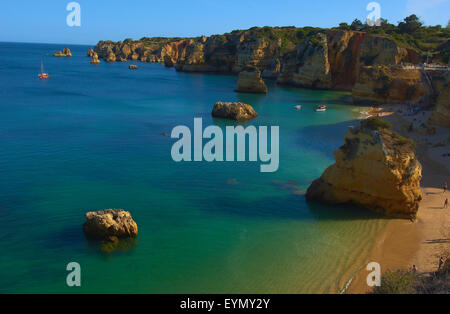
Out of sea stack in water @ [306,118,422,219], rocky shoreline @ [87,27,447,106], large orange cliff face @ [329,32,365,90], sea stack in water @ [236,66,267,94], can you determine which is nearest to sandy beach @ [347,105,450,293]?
sea stack in water @ [306,118,422,219]

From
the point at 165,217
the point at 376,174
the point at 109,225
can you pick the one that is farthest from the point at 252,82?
the point at 109,225

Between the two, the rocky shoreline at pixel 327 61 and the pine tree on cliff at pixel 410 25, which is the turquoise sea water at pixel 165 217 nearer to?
the rocky shoreline at pixel 327 61

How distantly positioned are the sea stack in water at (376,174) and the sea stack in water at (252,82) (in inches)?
1725

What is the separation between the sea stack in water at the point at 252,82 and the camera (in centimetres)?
6125

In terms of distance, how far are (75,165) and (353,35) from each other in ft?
198

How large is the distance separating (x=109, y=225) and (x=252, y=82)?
50.4m

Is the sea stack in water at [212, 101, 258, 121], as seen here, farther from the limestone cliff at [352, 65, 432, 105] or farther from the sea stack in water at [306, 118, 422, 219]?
the sea stack in water at [306, 118, 422, 219]

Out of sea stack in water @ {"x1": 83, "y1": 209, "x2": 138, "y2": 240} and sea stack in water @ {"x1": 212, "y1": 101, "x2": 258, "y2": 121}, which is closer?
sea stack in water @ {"x1": 83, "y1": 209, "x2": 138, "y2": 240}

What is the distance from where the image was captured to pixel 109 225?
569 inches

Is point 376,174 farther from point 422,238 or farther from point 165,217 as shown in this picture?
point 165,217

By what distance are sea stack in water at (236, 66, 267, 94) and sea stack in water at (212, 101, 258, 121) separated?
19663 mm

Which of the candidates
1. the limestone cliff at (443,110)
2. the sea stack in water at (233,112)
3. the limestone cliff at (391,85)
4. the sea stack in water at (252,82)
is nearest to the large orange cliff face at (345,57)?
the limestone cliff at (391,85)

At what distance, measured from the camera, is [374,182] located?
58.0 feet

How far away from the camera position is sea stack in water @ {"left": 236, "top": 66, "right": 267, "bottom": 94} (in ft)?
201
